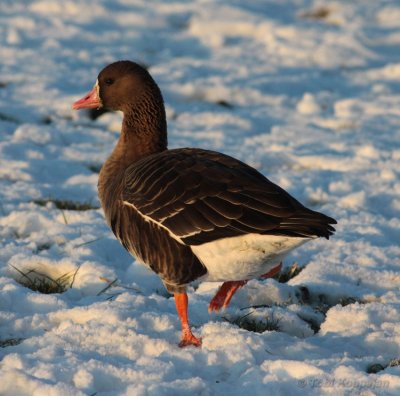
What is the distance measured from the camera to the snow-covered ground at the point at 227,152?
525cm

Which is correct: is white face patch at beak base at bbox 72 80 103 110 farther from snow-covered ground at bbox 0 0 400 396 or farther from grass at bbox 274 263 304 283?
grass at bbox 274 263 304 283

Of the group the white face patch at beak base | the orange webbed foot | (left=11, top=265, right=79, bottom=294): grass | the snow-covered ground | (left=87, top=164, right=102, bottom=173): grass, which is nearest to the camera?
the snow-covered ground

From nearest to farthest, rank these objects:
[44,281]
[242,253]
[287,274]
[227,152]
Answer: [242,253], [44,281], [287,274], [227,152]

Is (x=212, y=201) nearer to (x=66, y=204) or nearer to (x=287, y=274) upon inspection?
(x=287, y=274)

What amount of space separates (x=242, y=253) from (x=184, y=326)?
0.69m

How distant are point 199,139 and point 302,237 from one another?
6.55 metres

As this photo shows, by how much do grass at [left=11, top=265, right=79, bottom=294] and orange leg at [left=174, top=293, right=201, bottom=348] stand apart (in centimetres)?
129

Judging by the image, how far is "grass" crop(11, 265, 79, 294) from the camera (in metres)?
6.86

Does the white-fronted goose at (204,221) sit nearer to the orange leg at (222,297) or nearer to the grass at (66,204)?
the orange leg at (222,297)

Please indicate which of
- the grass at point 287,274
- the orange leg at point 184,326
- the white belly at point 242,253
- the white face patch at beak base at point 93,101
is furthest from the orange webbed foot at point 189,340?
the white face patch at beak base at point 93,101

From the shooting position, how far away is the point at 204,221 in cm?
566

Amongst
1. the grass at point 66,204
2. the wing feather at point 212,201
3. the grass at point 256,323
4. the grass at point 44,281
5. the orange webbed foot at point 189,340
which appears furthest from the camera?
the grass at point 66,204

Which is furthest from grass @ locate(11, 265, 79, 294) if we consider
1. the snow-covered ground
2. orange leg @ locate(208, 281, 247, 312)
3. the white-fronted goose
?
orange leg @ locate(208, 281, 247, 312)

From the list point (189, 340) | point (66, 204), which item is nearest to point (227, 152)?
point (66, 204)
